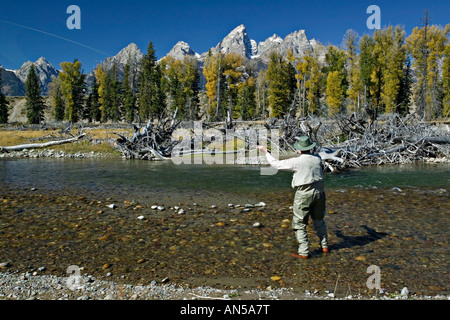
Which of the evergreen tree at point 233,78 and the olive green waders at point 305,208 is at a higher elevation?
the evergreen tree at point 233,78

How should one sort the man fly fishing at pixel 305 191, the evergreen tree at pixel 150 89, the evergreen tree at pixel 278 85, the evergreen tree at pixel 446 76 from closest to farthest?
the man fly fishing at pixel 305 191, the evergreen tree at pixel 446 76, the evergreen tree at pixel 278 85, the evergreen tree at pixel 150 89

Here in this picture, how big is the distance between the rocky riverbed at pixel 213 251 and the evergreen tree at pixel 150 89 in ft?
170

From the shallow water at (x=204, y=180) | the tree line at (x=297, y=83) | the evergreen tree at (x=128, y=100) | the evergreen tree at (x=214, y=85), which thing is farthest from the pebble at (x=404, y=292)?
the evergreen tree at (x=128, y=100)

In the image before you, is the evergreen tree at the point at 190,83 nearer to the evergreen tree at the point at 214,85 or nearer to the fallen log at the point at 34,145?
the evergreen tree at the point at 214,85

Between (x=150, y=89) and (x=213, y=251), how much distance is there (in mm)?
58139

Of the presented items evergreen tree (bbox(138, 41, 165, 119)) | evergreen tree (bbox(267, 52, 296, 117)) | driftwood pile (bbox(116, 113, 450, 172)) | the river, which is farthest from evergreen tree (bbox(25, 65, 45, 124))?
the river

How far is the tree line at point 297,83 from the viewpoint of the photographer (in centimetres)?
4784

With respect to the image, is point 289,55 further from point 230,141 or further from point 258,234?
point 258,234

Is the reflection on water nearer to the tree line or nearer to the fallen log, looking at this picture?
the fallen log

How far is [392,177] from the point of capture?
14.7 metres

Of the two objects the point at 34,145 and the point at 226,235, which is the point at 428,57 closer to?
the point at 226,235

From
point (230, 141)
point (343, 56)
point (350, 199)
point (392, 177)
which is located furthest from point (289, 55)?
point (350, 199)

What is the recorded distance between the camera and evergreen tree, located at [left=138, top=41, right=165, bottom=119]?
59719 mm

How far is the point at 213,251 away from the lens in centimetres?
600
